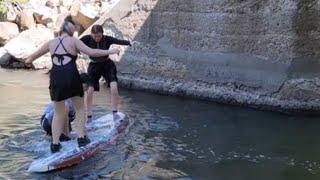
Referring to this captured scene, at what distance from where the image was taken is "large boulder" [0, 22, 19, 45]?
25441 mm

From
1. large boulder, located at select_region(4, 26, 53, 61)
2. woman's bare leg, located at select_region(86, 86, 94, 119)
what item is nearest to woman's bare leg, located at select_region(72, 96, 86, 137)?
woman's bare leg, located at select_region(86, 86, 94, 119)

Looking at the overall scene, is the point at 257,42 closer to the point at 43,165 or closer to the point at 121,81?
the point at 121,81

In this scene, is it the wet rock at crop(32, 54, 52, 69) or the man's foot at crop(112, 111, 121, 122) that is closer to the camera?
the man's foot at crop(112, 111, 121, 122)

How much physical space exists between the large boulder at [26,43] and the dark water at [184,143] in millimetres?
7149

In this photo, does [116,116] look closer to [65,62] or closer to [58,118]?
[58,118]

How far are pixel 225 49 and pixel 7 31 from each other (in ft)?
46.3

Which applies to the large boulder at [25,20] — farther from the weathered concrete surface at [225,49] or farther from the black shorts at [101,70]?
the black shorts at [101,70]

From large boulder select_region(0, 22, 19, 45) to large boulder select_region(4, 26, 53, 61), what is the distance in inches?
84.9

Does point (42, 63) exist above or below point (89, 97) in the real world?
below

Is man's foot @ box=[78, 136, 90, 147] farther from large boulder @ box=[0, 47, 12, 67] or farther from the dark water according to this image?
large boulder @ box=[0, 47, 12, 67]

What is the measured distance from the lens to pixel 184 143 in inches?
404

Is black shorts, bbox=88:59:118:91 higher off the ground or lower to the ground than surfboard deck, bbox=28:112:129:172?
higher

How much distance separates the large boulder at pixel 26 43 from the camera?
2167 centimetres

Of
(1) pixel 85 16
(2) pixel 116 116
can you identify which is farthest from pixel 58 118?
(1) pixel 85 16
